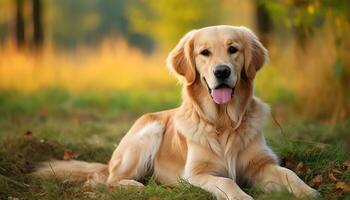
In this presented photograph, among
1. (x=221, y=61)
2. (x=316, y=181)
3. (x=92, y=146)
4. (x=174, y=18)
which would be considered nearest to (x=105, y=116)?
(x=92, y=146)

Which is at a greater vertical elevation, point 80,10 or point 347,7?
point 347,7

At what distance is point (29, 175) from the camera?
511 centimetres

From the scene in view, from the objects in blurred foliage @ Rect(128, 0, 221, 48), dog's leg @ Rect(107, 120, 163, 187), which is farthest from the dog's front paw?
blurred foliage @ Rect(128, 0, 221, 48)

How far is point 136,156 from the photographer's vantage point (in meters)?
5.05

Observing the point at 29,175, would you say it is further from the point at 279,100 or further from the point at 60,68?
the point at 60,68

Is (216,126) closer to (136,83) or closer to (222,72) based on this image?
(222,72)

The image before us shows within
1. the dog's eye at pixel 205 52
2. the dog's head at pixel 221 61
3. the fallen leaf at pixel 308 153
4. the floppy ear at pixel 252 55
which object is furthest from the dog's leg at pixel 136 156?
the fallen leaf at pixel 308 153

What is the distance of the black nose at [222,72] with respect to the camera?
4270mm

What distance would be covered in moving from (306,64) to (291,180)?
559 cm

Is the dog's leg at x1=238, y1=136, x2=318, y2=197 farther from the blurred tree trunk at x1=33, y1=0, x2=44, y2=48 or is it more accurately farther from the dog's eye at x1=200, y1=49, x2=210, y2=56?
the blurred tree trunk at x1=33, y1=0, x2=44, y2=48

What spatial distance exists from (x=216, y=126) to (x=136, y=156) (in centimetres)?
81

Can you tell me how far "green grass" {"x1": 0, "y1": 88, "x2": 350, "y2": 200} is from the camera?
439 cm

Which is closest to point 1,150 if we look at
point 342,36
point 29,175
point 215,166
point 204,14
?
point 29,175

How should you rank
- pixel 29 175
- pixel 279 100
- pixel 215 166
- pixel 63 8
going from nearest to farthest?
pixel 215 166
pixel 29 175
pixel 279 100
pixel 63 8
